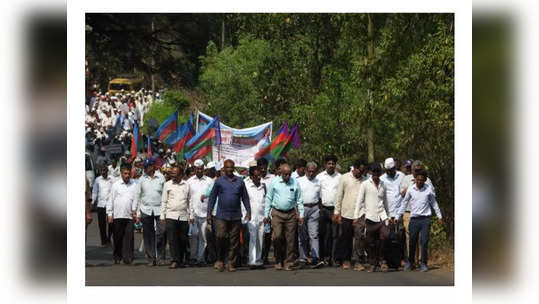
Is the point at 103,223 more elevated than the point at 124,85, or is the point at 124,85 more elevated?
the point at 124,85

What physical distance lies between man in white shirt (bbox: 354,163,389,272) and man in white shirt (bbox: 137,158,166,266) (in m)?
3.42

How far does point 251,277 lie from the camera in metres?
16.9

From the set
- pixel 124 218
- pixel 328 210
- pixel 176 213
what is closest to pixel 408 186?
pixel 328 210

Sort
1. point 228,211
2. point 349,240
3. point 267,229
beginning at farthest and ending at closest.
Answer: point 267,229 → point 349,240 → point 228,211

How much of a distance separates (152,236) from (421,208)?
4.65 metres

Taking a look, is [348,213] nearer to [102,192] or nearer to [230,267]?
[230,267]

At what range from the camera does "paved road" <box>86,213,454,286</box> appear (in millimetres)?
16031

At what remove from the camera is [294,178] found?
18.3m

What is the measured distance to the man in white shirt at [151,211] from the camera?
1852 cm

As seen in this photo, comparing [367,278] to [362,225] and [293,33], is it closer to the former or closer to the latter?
[362,225]

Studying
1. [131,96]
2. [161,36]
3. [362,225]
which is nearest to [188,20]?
[161,36]

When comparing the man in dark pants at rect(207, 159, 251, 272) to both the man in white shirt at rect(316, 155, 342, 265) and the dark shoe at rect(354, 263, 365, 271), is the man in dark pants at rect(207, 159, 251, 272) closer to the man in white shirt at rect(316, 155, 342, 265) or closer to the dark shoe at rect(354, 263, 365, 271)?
the man in white shirt at rect(316, 155, 342, 265)

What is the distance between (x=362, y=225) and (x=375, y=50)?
5.64 m

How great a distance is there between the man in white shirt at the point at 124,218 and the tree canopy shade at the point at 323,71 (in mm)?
2051
